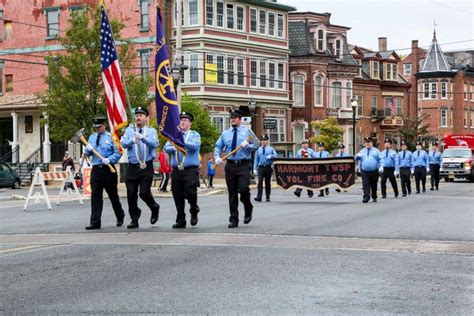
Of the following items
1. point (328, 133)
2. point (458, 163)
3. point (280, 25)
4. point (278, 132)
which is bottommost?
point (458, 163)

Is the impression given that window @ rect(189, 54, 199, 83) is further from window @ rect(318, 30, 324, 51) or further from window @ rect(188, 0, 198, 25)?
window @ rect(318, 30, 324, 51)

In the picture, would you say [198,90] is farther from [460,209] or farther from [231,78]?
[460,209]

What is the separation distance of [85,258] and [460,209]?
12.1 m

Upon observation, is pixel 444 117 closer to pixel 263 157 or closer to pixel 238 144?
pixel 263 157

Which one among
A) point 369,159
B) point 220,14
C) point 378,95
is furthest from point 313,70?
point 369,159

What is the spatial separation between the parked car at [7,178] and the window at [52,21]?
1405cm

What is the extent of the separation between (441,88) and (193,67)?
137 ft

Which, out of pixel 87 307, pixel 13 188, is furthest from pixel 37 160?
pixel 87 307

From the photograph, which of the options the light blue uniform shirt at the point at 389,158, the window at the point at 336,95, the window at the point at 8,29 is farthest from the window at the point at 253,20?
the light blue uniform shirt at the point at 389,158

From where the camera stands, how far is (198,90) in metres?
47.5

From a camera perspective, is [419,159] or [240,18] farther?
[240,18]

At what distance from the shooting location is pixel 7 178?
39.8 meters

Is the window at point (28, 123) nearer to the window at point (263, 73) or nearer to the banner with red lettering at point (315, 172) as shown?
the window at point (263, 73)

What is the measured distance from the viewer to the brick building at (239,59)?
4741cm
